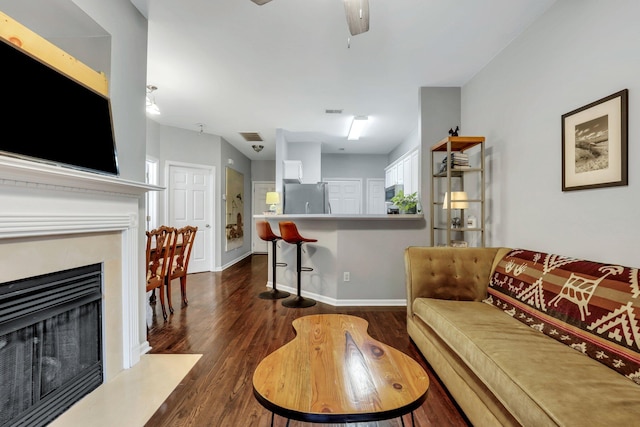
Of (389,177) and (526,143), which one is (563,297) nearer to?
(526,143)

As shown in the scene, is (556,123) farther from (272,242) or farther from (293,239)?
(272,242)

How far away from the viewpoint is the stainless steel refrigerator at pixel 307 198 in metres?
5.11

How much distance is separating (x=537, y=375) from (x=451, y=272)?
126cm

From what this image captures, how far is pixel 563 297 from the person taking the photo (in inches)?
65.1

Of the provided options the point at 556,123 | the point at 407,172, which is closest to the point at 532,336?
the point at 556,123

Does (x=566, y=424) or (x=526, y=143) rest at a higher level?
(x=526, y=143)

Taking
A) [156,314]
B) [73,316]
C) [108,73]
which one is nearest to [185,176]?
[156,314]

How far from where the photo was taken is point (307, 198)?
203 inches

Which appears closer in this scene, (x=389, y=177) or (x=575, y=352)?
(x=575, y=352)

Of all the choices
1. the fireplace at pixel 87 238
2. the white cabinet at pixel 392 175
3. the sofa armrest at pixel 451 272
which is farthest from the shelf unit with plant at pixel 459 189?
the fireplace at pixel 87 238

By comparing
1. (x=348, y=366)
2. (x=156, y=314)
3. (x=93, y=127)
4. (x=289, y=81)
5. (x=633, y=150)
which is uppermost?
(x=289, y=81)

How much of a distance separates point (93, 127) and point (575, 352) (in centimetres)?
289

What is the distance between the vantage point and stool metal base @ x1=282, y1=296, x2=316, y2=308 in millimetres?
3598

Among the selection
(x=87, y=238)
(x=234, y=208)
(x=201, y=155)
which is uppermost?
(x=201, y=155)
